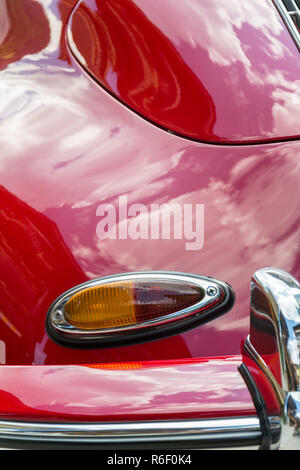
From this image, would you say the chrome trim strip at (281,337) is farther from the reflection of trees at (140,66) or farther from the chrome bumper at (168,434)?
the reflection of trees at (140,66)

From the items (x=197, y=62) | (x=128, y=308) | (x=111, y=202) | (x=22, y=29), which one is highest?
(x=22, y=29)

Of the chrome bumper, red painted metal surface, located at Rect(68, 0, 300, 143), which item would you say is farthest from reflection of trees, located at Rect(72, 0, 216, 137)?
the chrome bumper

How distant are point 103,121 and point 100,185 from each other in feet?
0.74

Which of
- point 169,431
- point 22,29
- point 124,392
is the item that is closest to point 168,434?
point 169,431

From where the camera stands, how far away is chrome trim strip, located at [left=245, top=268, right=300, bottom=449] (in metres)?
1.04

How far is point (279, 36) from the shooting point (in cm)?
176

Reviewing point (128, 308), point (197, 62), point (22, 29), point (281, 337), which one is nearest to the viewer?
point (281, 337)

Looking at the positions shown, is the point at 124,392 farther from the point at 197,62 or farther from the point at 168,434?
the point at 197,62

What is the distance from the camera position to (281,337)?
107 cm

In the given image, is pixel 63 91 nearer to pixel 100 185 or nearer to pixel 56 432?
pixel 100 185

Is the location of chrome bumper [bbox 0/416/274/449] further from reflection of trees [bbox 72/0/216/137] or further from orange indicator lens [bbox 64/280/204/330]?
reflection of trees [bbox 72/0/216/137]

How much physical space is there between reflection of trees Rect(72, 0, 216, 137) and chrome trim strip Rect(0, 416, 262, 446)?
757 mm

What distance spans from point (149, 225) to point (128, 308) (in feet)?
0.67
